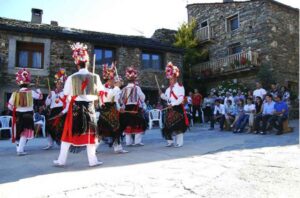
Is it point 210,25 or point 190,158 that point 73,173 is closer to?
point 190,158

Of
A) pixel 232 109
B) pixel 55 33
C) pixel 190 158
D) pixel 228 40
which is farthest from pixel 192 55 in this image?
pixel 190 158

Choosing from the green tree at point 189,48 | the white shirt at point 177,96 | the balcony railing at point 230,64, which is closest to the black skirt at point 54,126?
the white shirt at point 177,96

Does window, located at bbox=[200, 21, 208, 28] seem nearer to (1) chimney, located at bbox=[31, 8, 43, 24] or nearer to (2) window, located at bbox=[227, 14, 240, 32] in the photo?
(2) window, located at bbox=[227, 14, 240, 32]

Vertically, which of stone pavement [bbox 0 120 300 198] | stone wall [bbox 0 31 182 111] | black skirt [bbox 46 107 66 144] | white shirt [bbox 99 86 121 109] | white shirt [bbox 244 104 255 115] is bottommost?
stone pavement [bbox 0 120 300 198]

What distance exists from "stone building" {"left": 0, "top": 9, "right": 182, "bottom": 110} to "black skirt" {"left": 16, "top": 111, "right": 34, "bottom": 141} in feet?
26.5

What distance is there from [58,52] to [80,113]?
12.5 metres

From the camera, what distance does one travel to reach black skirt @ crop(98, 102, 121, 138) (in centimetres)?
720

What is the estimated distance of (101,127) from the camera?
23.6ft

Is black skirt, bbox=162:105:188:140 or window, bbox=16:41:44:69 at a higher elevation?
window, bbox=16:41:44:69

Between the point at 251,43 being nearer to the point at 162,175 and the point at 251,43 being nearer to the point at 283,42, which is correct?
the point at 283,42

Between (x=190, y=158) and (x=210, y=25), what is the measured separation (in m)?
20.5

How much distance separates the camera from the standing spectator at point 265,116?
→ 34.8 feet

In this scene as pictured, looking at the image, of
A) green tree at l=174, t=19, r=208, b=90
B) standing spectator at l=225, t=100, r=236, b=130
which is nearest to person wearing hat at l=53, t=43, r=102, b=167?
standing spectator at l=225, t=100, r=236, b=130

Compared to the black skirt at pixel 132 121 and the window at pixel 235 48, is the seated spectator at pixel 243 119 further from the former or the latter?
the window at pixel 235 48
